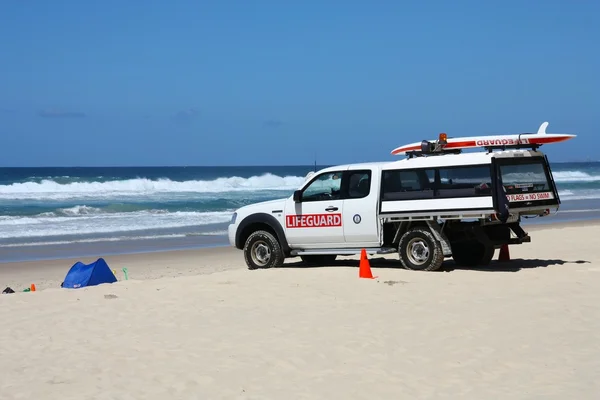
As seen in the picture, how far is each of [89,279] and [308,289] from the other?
3.54 m

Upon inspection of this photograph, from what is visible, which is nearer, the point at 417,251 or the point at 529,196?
the point at 529,196

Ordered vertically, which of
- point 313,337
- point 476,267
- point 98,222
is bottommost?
point 313,337

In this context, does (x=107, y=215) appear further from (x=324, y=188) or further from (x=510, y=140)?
A: (x=510, y=140)

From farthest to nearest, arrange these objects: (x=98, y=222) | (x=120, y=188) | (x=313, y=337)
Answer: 1. (x=120, y=188)
2. (x=98, y=222)
3. (x=313, y=337)

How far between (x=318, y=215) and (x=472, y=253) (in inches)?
103

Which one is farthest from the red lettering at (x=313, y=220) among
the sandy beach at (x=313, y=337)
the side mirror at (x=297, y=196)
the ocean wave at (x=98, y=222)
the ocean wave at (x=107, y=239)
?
the ocean wave at (x=98, y=222)

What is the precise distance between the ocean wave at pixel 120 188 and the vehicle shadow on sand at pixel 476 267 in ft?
129

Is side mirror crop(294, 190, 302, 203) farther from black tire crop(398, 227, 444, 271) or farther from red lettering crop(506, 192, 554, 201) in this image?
red lettering crop(506, 192, 554, 201)

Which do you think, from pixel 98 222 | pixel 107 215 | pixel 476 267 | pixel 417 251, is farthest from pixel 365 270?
pixel 107 215

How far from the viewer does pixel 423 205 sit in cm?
1291

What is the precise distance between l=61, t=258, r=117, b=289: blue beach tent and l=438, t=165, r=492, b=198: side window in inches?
205

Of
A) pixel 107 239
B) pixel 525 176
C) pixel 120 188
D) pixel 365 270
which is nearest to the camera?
pixel 365 270

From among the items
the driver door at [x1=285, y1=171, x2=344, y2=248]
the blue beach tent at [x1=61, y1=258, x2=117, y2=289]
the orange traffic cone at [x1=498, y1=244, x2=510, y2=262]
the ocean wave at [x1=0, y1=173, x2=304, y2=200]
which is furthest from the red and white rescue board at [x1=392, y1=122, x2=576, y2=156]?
the ocean wave at [x1=0, y1=173, x2=304, y2=200]

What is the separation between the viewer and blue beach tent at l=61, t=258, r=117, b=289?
41.9ft
